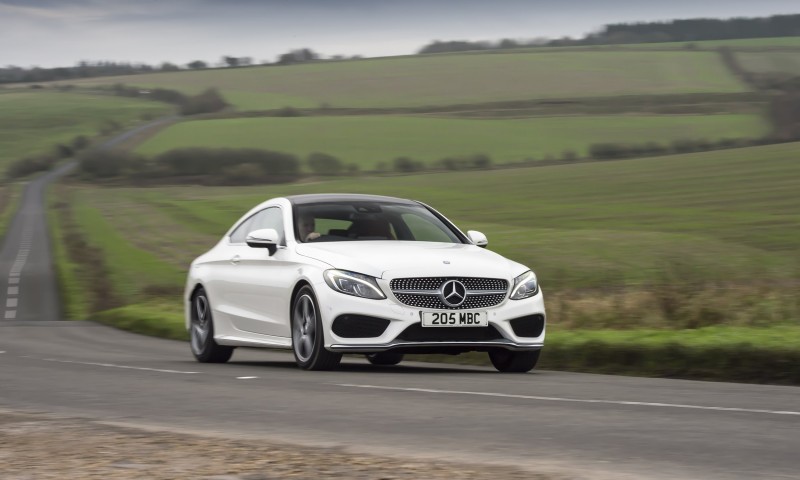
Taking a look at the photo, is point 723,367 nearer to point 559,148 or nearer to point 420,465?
point 420,465

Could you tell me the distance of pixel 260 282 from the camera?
47.0 feet

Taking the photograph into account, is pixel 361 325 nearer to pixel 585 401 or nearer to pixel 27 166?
pixel 585 401

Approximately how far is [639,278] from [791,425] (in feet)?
79.6

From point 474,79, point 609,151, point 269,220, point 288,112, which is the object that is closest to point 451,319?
point 269,220

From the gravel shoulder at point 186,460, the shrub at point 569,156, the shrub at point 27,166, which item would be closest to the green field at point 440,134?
the shrub at point 569,156

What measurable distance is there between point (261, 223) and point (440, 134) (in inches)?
2972

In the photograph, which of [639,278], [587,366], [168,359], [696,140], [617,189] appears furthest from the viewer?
[696,140]

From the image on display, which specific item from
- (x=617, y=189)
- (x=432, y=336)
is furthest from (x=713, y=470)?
(x=617, y=189)

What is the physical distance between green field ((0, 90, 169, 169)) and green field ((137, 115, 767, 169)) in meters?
17.1

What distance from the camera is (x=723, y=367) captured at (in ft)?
43.9

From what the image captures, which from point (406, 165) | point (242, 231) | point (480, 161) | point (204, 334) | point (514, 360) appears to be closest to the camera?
point (514, 360)

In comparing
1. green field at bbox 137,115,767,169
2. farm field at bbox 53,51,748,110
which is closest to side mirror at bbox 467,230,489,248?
green field at bbox 137,115,767,169

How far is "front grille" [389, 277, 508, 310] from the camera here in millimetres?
12781

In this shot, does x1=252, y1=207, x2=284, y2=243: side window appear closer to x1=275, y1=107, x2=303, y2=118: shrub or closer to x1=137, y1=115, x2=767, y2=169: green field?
x1=137, y1=115, x2=767, y2=169: green field
